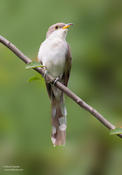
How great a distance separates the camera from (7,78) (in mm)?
5051

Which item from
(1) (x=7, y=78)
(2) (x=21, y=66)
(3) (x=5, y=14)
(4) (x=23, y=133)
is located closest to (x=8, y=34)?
(3) (x=5, y=14)

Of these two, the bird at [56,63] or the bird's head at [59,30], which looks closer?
the bird at [56,63]

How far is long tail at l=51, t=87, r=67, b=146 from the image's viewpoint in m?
3.36

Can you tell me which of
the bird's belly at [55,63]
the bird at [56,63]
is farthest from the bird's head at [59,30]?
the bird's belly at [55,63]

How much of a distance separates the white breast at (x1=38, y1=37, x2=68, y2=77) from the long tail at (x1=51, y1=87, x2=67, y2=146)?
24 cm

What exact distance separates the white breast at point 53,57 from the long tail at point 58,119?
241 millimetres

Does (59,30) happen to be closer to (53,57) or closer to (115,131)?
(53,57)

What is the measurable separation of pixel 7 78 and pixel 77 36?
146 cm

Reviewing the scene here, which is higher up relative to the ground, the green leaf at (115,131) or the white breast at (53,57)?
the white breast at (53,57)

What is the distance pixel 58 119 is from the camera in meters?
3.72

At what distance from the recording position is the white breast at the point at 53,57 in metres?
4.04

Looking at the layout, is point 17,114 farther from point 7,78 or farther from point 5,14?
point 5,14

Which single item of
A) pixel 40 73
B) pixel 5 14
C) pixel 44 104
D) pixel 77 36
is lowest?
pixel 40 73

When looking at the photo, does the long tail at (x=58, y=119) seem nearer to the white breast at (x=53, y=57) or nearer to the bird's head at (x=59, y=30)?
the white breast at (x=53, y=57)
